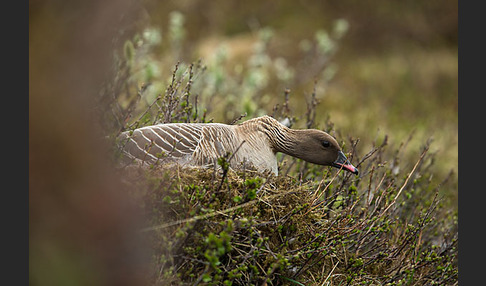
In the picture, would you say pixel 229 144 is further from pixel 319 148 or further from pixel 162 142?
pixel 319 148

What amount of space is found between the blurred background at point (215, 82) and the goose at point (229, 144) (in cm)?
53

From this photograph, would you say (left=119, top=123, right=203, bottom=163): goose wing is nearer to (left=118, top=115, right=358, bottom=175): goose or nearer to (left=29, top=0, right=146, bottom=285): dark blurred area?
(left=118, top=115, right=358, bottom=175): goose

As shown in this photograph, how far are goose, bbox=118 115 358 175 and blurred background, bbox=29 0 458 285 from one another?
0.53 m

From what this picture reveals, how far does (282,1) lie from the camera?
15.5 m

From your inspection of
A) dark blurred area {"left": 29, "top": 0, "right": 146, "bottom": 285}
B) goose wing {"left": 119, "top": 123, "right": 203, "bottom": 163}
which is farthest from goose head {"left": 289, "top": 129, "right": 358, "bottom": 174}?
dark blurred area {"left": 29, "top": 0, "right": 146, "bottom": 285}

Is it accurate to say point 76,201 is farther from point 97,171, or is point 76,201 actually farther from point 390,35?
point 390,35

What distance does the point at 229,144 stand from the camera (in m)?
3.69

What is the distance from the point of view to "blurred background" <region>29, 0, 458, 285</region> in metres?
1.11

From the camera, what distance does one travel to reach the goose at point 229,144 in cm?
343

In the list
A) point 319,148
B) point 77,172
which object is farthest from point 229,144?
point 77,172

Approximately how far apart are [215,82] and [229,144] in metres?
3.66

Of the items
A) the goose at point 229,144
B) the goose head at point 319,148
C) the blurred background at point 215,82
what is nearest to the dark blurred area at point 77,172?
the blurred background at point 215,82

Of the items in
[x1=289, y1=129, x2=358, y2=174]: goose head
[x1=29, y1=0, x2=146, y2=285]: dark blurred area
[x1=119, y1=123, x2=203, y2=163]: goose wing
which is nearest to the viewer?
[x1=29, y1=0, x2=146, y2=285]: dark blurred area

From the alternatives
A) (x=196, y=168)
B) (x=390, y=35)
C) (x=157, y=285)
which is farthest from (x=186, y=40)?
(x=157, y=285)
